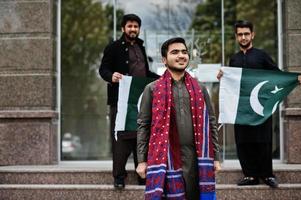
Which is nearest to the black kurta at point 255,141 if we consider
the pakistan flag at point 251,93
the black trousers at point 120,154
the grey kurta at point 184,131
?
the pakistan flag at point 251,93

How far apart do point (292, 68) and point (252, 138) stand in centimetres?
220

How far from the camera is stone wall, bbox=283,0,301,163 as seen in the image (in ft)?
28.9

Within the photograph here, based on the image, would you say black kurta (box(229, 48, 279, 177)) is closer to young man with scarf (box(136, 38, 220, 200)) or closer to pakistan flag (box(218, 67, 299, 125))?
pakistan flag (box(218, 67, 299, 125))

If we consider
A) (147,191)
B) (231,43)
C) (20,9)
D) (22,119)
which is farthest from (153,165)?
(231,43)

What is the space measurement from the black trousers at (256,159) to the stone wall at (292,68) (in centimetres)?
165

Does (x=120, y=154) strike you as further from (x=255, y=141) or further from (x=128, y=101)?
(x=255, y=141)

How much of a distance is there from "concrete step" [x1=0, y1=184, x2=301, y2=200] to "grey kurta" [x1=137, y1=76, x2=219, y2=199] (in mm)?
2556

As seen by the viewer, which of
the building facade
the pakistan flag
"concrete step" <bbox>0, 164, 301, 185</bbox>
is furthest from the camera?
the building facade

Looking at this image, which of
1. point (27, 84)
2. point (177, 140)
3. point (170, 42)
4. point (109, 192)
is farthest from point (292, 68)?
point (177, 140)

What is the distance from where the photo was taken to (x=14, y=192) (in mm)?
7723

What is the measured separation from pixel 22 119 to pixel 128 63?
2.56m

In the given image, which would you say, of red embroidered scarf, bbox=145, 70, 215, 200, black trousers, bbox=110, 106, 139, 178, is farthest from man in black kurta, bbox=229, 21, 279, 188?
red embroidered scarf, bbox=145, 70, 215, 200

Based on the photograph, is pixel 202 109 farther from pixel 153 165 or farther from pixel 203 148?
pixel 153 165

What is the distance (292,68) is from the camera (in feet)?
29.5
